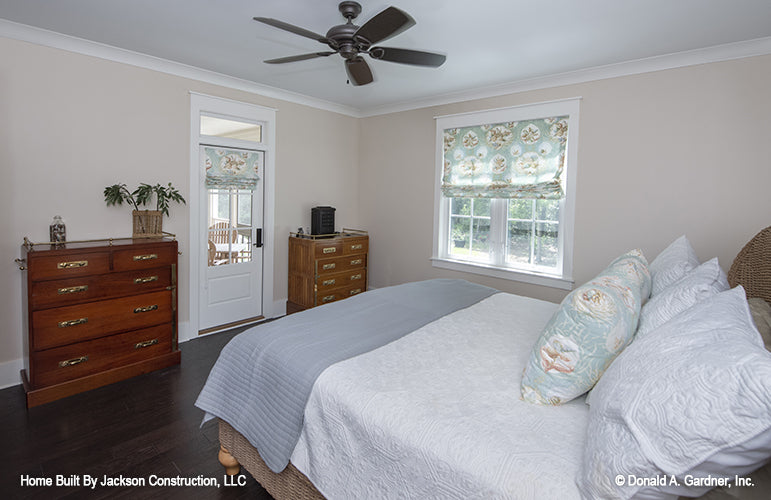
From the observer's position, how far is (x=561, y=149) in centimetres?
372

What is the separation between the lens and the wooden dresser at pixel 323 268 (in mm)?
4465

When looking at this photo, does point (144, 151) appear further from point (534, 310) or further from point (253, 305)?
point (534, 310)

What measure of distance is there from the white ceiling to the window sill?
1896 mm

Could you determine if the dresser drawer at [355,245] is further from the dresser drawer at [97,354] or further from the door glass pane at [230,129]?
the dresser drawer at [97,354]

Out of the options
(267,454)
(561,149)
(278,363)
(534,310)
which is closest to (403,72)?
(561,149)

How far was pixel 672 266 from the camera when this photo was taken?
1.88 meters

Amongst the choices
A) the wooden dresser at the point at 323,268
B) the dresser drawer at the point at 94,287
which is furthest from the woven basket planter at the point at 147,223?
the wooden dresser at the point at 323,268

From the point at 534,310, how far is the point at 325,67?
2.75 metres

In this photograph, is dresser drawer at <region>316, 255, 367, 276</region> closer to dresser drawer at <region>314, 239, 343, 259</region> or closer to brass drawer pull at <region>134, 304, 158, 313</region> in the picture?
dresser drawer at <region>314, 239, 343, 259</region>

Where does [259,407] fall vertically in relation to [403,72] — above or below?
below

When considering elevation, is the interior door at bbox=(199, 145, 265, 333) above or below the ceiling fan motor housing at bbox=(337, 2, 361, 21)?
below

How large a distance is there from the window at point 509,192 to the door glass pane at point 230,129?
208 cm

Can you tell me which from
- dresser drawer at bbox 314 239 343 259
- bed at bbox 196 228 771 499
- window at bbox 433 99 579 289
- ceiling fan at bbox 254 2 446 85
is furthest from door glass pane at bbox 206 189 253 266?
bed at bbox 196 228 771 499

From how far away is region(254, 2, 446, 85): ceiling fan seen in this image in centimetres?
195
